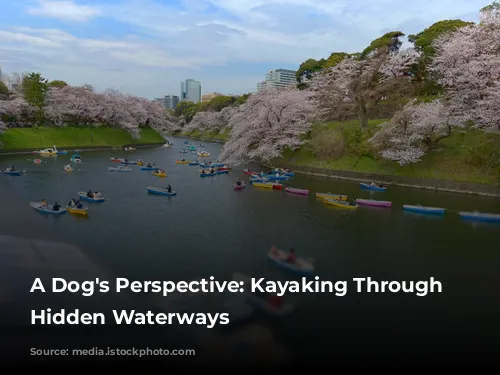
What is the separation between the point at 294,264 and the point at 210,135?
11304cm

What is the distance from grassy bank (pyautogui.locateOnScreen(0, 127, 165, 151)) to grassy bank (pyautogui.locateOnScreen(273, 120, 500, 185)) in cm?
4787

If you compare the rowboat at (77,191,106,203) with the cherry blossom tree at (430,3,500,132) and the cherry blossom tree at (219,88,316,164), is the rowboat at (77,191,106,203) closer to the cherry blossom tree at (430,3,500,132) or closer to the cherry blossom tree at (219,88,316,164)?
the cherry blossom tree at (219,88,316,164)

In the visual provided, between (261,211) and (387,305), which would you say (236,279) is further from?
(261,211)

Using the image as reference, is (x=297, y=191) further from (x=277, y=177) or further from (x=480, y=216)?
(x=480, y=216)

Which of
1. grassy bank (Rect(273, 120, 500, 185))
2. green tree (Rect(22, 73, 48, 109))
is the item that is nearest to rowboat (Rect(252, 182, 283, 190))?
grassy bank (Rect(273, 120, 500, 185))

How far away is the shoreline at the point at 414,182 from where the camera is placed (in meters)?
37.7

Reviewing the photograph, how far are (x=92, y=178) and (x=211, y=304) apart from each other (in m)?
34.8

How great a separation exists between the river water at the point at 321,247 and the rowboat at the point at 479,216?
78 centimetres

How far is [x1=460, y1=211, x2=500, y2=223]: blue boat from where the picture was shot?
28.7 metres

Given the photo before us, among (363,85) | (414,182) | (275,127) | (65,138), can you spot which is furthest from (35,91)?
(414,182)

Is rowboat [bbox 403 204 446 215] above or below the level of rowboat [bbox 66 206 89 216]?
above

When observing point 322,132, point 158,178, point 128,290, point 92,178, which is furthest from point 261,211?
point 322,132

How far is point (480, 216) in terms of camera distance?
95.3 feet

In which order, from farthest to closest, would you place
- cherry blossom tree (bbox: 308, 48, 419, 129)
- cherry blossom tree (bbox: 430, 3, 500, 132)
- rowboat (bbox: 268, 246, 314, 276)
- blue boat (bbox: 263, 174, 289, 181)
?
cherry blossom tree (bbox: 308, 48, 419, 129), blue boat (bbox: 263, 174, 289, 181), cherry blossom tree (bbox: 430, 3, 500, 132), rowboat (bbox: 268, 246, 314, 276)
